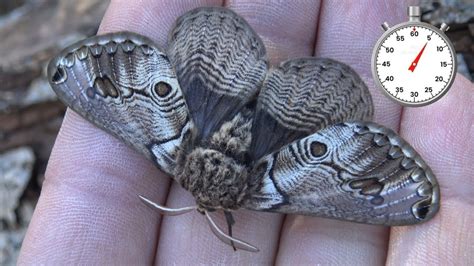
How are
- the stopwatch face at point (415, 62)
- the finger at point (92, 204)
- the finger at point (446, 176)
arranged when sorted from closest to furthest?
1. the finger at point (446, 176)
2. the finger at point (92, 204)
3. the stopwatch face at point (415, 62)

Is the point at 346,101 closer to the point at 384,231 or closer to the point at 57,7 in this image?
the point at 384,231

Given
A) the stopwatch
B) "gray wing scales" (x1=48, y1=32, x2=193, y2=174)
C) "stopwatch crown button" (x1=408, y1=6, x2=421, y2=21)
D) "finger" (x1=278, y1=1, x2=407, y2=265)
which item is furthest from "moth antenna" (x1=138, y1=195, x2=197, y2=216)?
"stopwatch crown button" (x1=408, y1=6, x2=421, y2=21)

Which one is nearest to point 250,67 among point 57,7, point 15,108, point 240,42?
point 240,42

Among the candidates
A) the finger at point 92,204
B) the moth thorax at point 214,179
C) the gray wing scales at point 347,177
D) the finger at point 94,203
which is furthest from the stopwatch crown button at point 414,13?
the finger at point 92,204

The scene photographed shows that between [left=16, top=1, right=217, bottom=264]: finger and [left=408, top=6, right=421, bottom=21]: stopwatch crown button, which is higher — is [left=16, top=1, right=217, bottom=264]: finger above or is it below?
below

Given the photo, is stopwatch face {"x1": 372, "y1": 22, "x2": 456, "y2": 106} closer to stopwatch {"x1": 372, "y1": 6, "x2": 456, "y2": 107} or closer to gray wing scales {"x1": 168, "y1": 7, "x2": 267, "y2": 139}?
stopwatch {"x1": 372, "y1": 6, "x2": 456, "y2": 107}

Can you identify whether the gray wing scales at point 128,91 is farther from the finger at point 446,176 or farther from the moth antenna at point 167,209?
the finger at point 446,176

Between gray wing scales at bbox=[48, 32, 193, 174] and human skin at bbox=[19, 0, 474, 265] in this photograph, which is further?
gray wing scales at bbox=[48, 32, 193, 174]
